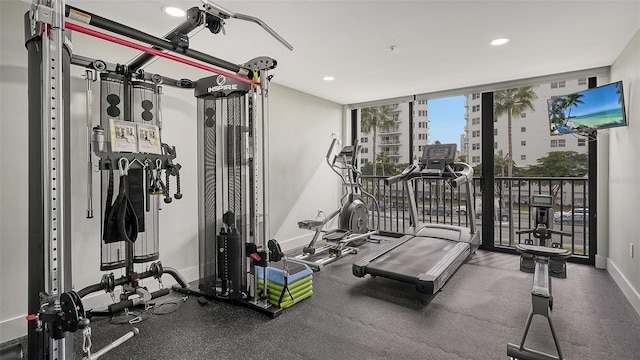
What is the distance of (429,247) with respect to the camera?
3.86m

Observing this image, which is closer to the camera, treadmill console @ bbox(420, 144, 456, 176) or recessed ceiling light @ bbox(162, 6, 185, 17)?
recessed ceiling light @ bbox(162, 6, 185, 17)

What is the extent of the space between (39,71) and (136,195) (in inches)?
42.6

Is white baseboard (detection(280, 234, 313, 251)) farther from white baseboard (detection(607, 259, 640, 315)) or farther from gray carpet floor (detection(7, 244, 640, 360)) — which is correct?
white baseboard (detection(607, 259, 640, 315))

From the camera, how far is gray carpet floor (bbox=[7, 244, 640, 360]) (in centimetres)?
203

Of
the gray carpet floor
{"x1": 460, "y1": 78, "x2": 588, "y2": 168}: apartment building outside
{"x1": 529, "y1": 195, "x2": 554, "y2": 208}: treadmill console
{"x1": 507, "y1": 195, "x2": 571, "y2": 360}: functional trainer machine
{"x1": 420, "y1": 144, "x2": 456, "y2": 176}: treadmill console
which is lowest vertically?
the gray carpet floor

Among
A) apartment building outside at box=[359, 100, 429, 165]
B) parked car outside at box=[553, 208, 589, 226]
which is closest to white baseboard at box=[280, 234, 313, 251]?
apartment building outside at box=[359, 100, 429, 165]

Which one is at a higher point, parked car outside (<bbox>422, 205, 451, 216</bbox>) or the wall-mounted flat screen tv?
the wall-mounted flat screen tv

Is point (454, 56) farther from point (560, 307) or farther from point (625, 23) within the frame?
point (560, 307)

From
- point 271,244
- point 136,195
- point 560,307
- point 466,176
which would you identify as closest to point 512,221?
point 466,176

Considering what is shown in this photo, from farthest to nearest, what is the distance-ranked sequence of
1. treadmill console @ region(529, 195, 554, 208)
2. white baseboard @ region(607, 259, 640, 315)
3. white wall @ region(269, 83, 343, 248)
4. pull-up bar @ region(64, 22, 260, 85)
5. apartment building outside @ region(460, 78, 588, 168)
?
white wall @ region(269, 83, 343, 248) → apartment building outside @ region(460, 78, 588, 168) → treadmill console @ region(529, 195, 554, 208) → white baseboard @ region(607, 259, 640, 315) → pull-up bar @ region(64, 22, 260, 85)

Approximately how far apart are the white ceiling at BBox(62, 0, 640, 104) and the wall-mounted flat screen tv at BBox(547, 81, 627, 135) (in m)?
0.45

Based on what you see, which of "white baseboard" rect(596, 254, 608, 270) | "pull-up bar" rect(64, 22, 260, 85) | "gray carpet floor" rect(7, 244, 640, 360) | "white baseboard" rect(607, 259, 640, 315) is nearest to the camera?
"pull-up bar" rect(64, 22, 260, 85)

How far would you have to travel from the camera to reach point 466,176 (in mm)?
3684

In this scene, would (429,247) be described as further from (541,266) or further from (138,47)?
(138,47)
